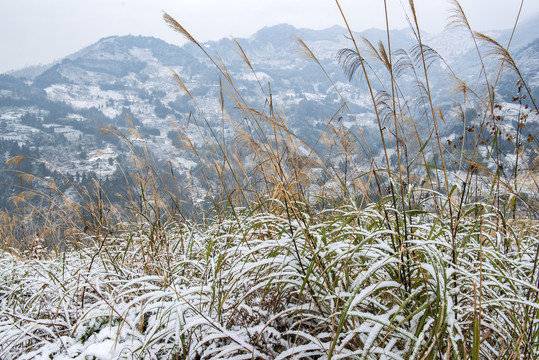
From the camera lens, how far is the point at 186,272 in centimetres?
216

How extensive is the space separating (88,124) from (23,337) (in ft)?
691

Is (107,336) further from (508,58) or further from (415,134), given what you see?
(508,58)

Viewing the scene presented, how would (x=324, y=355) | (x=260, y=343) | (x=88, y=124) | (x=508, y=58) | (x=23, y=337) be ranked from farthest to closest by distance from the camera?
(x=88, y=124) → (x=23, y=337) → (x=508, y=58) → (x=260, y=343) → (x=324, y=355)

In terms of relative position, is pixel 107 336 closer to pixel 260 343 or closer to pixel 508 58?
pixel 260 343

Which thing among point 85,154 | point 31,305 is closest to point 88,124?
point 85,154

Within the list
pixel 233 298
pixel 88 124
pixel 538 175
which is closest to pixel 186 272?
pixel 233 298

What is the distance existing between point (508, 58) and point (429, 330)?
1.40 m

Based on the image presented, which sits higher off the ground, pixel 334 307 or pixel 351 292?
pixel 351 292

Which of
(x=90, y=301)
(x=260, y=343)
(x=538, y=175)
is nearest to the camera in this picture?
(x=260, y=343)

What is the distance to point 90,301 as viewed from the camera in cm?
211

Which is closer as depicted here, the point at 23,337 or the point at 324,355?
the point at 324,355

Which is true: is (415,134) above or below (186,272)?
above

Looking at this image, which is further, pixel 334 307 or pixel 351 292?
pixel 334 307

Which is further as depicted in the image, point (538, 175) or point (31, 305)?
point (538, 175)
